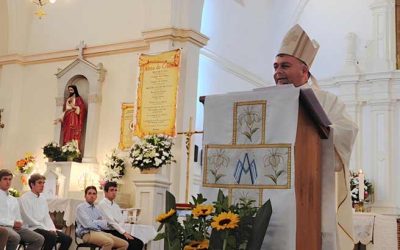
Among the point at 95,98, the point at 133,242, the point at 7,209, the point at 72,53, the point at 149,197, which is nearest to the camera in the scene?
the point at 7,209

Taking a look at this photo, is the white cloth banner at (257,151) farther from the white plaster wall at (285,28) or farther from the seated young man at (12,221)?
the white plaster wall at (285,28)

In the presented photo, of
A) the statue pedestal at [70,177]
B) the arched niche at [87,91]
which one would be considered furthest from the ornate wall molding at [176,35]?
the statue pedestal at [70,177]

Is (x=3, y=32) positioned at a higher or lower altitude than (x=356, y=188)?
higher

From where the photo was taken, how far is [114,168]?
428 inches

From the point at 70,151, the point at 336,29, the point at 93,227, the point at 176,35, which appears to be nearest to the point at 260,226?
the point at 93,227

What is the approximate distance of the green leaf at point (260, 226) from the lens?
8.30 ft

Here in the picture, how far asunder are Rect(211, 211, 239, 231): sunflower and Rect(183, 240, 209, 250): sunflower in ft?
0.42

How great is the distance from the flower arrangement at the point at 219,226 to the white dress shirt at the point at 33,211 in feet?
16.8

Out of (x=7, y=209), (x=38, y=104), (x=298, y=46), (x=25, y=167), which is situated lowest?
(x=7, y=209)

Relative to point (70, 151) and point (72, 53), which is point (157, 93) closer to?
point (70, 151)

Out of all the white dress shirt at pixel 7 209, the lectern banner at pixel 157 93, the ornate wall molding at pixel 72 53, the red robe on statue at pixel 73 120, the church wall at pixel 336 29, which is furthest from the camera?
the church wall at pixel 336 29

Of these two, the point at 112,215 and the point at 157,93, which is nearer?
the point at 112,215

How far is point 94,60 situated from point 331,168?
988 cm

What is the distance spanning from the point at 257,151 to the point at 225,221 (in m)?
0.41
